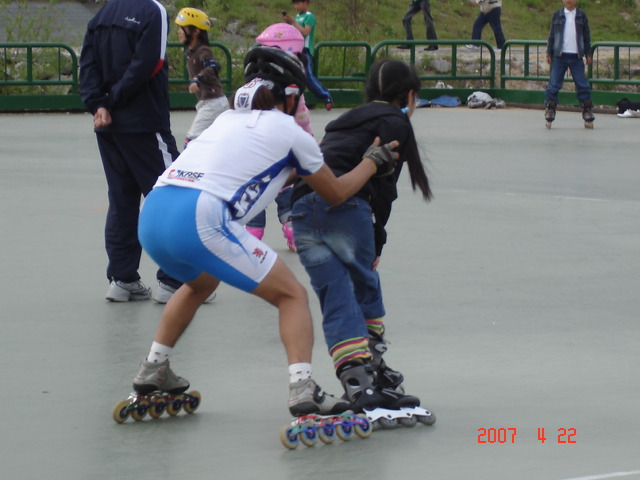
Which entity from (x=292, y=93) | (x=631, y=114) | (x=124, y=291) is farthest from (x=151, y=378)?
(x=631, y=114)

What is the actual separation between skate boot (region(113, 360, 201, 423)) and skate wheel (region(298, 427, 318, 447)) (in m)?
0.65

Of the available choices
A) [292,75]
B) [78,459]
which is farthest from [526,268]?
[78,459]

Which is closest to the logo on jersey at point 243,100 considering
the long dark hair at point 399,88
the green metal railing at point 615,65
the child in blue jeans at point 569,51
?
the long dark hair at point 399,88

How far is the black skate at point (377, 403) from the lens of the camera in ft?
15.0

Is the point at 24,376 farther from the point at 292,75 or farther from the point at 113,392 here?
the point at 292,75

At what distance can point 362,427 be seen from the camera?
448cm

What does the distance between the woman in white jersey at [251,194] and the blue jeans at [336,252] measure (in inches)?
6.8

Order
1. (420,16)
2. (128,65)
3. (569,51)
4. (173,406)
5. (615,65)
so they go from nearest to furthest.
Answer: (173,406) → (128,65) → (569,51) → (615,65) → (420,16)

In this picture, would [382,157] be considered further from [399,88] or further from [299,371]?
[299,371]

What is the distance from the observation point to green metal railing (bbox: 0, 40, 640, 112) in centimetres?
1841

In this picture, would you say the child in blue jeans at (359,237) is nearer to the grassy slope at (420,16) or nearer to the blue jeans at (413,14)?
the blue jeans at (413,14)

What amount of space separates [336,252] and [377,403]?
0.62m

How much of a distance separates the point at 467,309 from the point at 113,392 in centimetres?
230

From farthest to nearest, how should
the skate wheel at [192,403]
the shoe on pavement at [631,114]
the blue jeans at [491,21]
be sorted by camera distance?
the blue jeans at [491,21], the shoe on pavement at [631,114], the skate wheel at [192,403]
